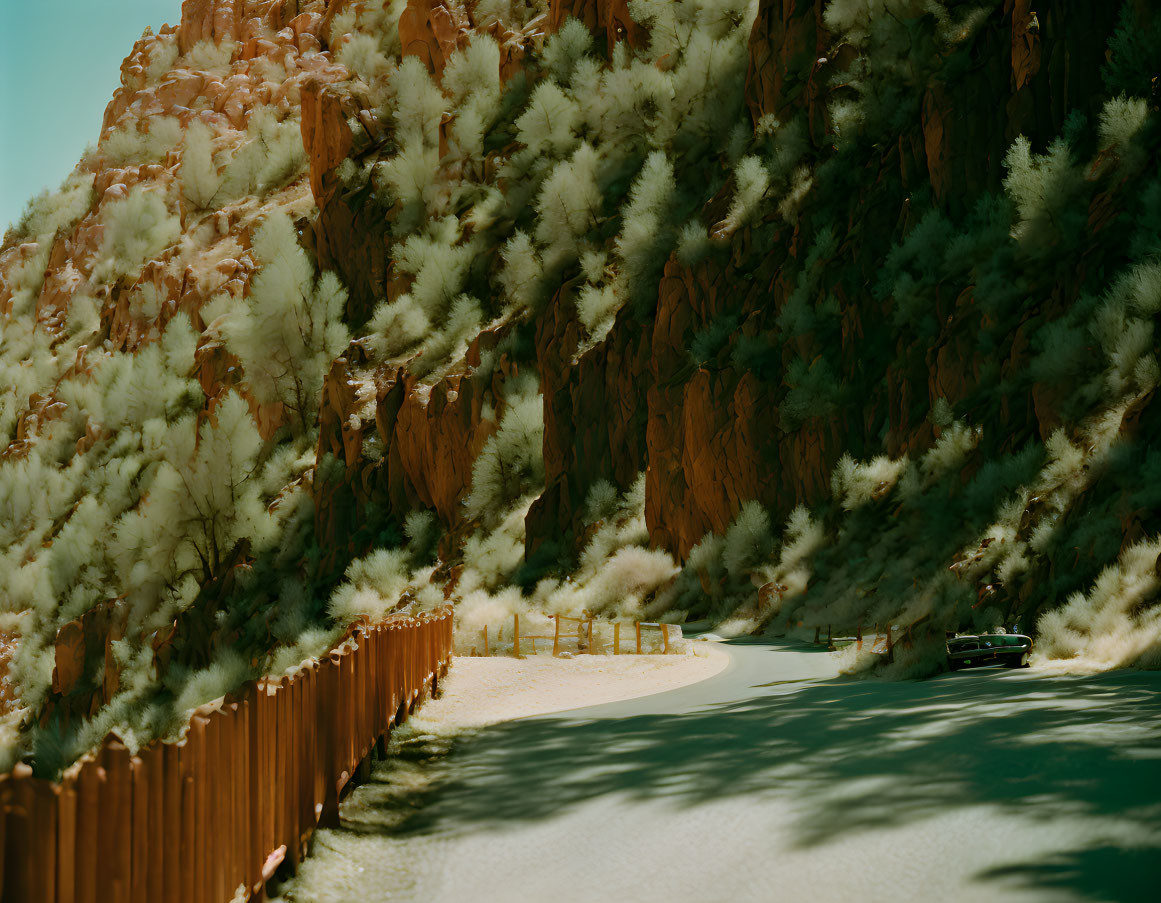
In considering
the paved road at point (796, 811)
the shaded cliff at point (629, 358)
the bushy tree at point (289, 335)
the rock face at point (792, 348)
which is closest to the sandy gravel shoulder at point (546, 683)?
the paved road at point (796, 811)

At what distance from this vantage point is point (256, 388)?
48.8m

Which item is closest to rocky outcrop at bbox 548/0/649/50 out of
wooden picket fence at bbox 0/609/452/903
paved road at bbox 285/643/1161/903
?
paved road at bbox 285/643/1161/903

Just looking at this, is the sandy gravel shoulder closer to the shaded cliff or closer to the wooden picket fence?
the shaded cliff

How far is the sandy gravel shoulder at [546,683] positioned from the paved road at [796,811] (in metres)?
2.62

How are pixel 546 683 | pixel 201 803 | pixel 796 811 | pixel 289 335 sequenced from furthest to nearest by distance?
pixel 289 335
pixel 546 683
pixel 796 811
pixel 201 803

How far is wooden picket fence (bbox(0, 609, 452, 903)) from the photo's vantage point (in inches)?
123

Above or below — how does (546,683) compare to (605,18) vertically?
below

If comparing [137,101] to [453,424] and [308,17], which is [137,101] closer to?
[308,17]

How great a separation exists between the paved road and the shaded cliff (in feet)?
14.8

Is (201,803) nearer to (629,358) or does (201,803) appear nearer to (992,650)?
(992,650)

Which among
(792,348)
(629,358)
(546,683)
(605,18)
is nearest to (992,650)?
(546,683)

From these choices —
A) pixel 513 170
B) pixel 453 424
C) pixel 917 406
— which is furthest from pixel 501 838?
pixel 513 170

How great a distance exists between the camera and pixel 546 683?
16.5 meters

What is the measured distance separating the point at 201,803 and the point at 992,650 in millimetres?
11037
